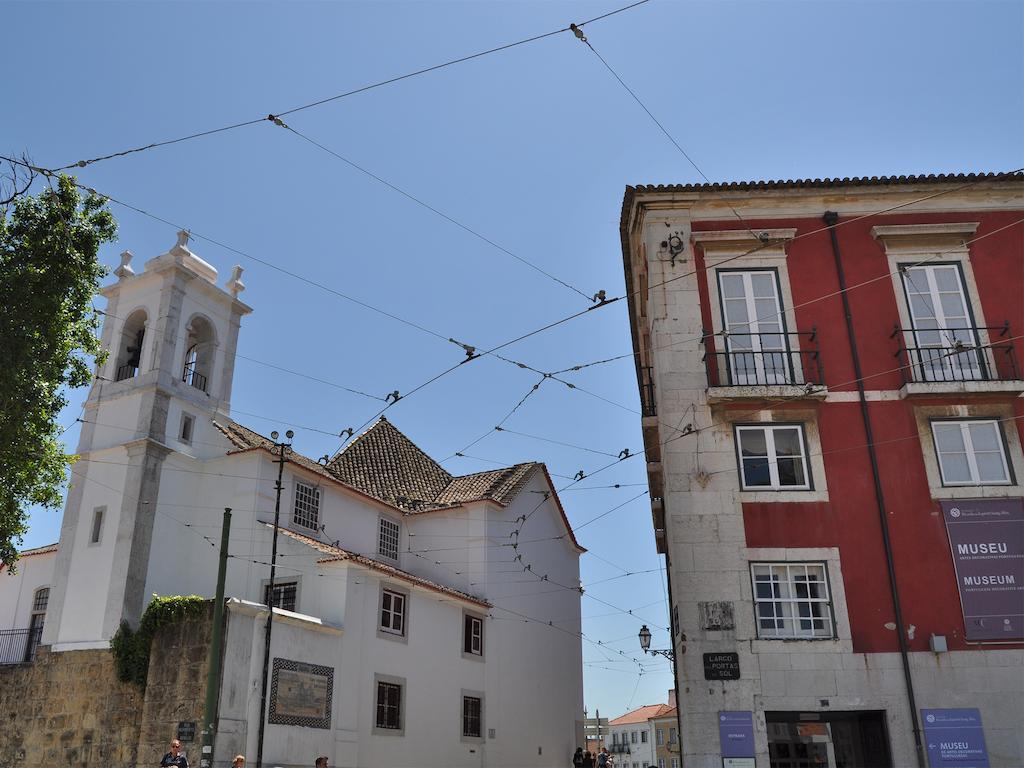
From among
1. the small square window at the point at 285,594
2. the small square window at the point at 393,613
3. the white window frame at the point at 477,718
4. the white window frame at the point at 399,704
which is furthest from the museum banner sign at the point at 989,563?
the white window frame at the point at 477,718

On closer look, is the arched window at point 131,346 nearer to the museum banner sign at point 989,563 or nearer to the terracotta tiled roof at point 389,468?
the terracotta tiled roof at point 389,468

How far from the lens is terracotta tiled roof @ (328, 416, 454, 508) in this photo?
30.1 meters

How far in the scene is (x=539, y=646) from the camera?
102 ft

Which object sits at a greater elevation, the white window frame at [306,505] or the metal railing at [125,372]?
the metal railing at [125,372]

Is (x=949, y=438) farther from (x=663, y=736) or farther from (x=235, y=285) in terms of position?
(x=663, y=736)

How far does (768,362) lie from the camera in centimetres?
1587

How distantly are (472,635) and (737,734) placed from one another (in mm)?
15005

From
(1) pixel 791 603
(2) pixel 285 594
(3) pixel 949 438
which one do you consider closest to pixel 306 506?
(2) pixel 285 594

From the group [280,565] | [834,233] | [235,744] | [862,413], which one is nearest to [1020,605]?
[862,413]

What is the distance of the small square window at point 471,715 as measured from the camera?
85.0 feet

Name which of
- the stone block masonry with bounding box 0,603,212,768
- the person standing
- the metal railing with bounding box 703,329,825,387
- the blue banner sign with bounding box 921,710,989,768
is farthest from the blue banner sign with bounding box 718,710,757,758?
the stone block masonry with bounding box 0,603,212,768

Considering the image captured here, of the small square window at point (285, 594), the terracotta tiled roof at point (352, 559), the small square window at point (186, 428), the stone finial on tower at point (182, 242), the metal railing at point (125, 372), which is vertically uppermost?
the stone finial on tower at point (182, 242)

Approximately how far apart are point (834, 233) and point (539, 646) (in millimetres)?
20063

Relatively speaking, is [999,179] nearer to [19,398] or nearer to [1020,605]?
[1020,605]
